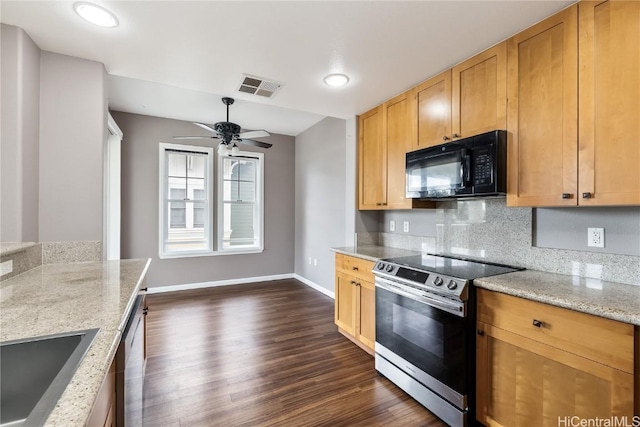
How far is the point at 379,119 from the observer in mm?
3168

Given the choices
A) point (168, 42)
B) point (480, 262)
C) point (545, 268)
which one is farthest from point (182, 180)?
point (545, 268)

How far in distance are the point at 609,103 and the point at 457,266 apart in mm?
1255

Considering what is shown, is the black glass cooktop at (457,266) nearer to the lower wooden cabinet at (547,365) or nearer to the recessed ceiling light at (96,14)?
the lower wooden cabinet at (547,365)

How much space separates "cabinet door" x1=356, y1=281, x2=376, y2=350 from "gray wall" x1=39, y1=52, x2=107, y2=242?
2220mm

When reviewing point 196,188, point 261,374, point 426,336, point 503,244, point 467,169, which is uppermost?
point 196,188

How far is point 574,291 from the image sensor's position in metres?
1.51

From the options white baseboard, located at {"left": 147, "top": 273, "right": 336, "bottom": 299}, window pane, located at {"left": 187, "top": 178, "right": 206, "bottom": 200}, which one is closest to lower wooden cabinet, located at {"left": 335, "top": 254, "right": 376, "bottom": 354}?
white baseboard, located at {"left": 147, "top": 273, "right": 336, "bottom": 299}

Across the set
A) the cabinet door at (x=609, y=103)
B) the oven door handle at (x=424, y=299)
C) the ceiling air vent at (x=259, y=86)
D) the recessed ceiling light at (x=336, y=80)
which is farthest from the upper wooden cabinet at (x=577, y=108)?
the ceiling air vent at (x=259, y=86)

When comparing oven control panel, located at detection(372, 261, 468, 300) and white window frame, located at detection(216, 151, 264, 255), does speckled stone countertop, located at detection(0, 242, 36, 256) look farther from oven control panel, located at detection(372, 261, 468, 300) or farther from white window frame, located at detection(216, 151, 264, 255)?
white window frame, located at detection(216, 151, 264, 255)

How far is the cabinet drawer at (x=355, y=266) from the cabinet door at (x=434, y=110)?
1159 mm

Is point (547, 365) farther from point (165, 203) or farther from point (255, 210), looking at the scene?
point (165, 203)

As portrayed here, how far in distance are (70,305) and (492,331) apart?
2.09 m

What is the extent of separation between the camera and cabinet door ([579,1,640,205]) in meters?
1.44

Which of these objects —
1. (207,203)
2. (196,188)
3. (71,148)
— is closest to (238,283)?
(207,203)
